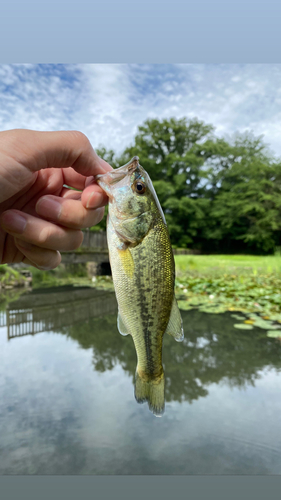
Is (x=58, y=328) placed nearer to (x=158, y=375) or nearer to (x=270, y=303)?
(x=270, y=303)

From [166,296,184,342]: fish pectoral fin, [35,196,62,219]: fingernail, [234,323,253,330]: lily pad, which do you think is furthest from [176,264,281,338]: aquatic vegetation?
[35,196,62,219]: fingernail

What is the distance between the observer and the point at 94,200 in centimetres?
130

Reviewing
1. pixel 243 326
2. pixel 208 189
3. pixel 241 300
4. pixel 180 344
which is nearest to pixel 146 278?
pixel 180 344

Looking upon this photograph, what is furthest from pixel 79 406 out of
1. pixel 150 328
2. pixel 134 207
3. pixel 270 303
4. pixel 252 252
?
pixel 252 252

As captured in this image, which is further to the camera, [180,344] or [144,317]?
[180,344]

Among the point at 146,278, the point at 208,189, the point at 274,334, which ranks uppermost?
the point at 208,189

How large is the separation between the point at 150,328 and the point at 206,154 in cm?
2581

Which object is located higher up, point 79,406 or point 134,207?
point 134,207

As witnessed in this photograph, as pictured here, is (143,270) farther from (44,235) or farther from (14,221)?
(14,221)

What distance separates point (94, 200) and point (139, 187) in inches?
8.3

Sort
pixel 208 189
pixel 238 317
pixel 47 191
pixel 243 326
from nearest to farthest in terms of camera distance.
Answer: pixel 47 191 → pixel 243 326 → pixel 238 317 → pixel 208 189

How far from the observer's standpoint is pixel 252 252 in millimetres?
24266

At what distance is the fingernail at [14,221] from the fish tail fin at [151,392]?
76 centimetres

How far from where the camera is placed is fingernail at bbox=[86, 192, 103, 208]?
1.29 meters
